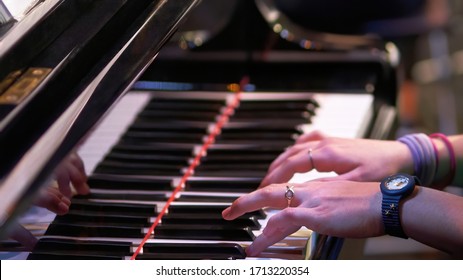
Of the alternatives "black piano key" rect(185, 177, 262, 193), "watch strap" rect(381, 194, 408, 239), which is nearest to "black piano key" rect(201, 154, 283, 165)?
"black piano key" rect(185, 177, 262, 193)

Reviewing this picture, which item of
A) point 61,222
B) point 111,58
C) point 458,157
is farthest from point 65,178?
point 458,157

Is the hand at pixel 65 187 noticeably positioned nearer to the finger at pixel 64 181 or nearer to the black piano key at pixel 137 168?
the finger at pixel 64 181

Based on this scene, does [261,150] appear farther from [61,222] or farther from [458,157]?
[61,222]

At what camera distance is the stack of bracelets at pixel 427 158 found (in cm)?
164

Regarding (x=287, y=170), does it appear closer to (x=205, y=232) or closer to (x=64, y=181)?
(x=205, y=232)

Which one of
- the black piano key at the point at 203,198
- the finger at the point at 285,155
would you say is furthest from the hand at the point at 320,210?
the finger at the point at 285,155

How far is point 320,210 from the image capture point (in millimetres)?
1277

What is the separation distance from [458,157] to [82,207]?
0.75m

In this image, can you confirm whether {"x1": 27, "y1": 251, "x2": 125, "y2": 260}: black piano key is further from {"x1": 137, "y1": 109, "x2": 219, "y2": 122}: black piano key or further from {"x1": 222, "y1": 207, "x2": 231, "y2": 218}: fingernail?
{"x1": 137, "y1": 109, "x2": 219, "y2": 122}: black piano key

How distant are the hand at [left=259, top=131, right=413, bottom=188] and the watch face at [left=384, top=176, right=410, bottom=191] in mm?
→ 181

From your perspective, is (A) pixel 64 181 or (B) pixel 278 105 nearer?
(A) pixel 64 181

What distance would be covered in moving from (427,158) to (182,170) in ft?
1.54

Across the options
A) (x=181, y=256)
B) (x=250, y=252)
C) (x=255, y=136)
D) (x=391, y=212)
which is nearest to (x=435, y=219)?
(x=391, y=212)
